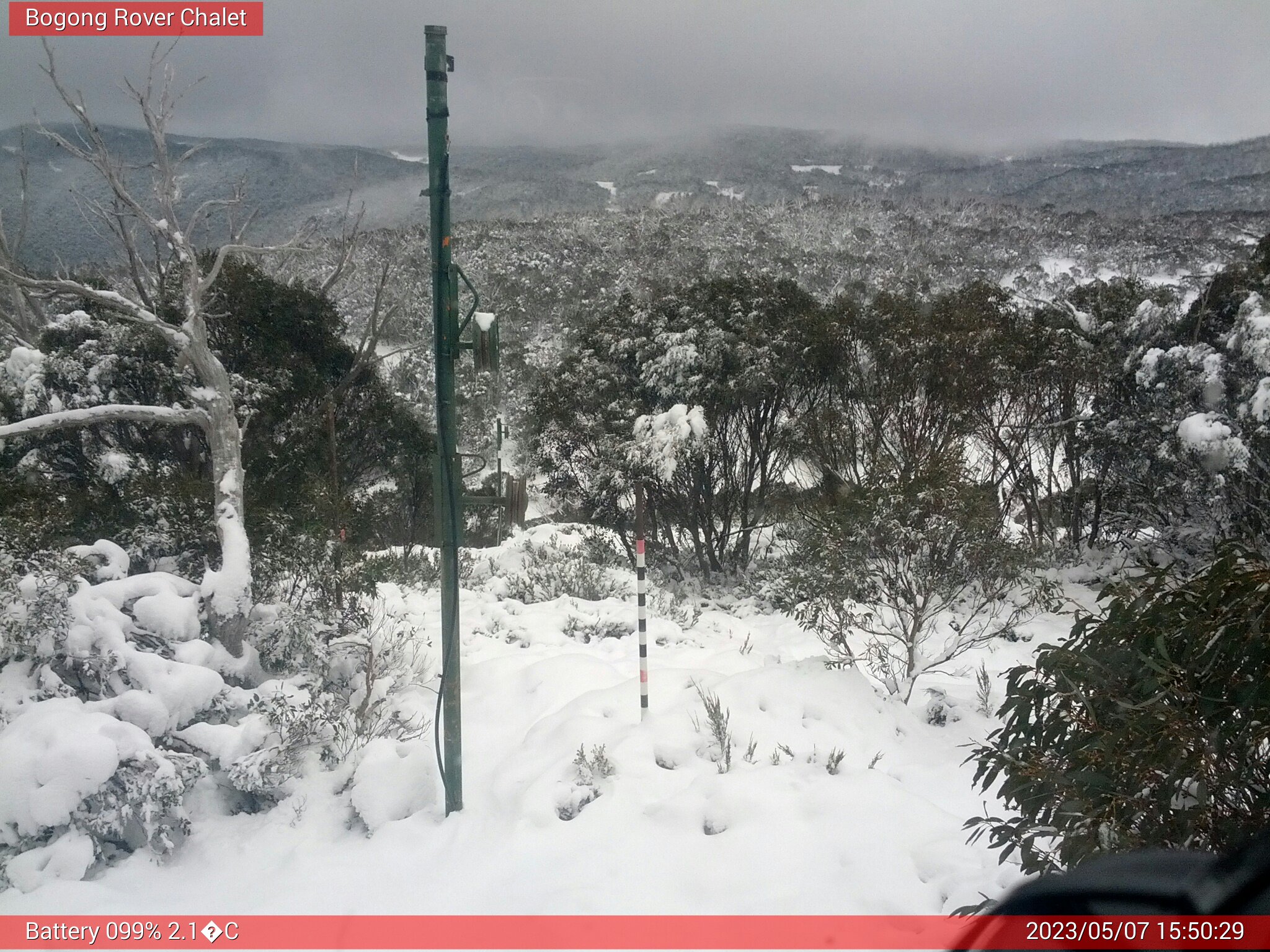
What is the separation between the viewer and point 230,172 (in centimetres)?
717

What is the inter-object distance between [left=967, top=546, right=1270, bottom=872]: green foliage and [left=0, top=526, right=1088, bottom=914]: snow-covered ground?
0.98 m

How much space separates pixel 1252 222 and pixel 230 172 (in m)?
13.0

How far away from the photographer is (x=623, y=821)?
3.50 metres

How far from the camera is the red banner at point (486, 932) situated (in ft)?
8.48

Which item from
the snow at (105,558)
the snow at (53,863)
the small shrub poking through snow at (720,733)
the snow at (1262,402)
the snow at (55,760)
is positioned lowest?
the snow at (53,863)

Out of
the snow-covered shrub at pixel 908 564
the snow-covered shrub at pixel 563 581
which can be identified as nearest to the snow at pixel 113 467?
the snow-covered shrub at pixel 563 581

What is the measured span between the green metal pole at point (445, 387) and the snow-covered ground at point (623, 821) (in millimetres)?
501

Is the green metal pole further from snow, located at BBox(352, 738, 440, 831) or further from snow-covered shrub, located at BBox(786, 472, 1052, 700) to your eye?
snow-covered shrub, located at BBox(786, 472, 1052, 700)

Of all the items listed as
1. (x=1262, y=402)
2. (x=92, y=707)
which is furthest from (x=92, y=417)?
(x=1262, y=402)

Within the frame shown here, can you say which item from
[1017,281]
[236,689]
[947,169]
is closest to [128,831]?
[236,689]

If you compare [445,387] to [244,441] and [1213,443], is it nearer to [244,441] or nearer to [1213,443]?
[244,441]

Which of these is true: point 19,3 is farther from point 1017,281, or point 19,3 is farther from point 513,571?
point 1017,281

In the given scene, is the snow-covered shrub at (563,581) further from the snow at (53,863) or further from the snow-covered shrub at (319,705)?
the snow at (53,863)

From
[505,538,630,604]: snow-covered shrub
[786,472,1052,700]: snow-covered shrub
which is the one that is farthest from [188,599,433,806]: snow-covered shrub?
[786,472,1052,700]: snow-covered shrub
